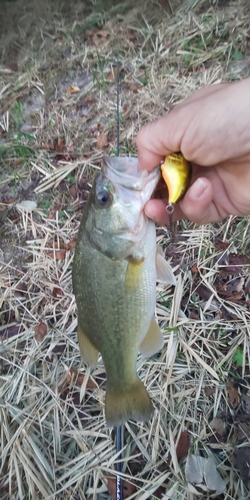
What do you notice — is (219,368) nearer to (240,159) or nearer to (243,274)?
(243,274)

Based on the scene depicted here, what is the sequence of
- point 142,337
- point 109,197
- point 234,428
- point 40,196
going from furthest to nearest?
1. point 40,196
2. point 234,428
3. point 142,337
4. point 109,197

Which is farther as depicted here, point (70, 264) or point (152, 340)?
point (70, 264)

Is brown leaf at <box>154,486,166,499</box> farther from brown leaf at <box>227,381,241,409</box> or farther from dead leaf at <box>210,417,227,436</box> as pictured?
brown leaf at <box>227,381,241,409</box>

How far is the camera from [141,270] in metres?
1.84

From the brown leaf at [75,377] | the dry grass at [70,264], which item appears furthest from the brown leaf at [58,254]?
the brown leaf at [75,377]

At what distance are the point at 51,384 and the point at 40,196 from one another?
164 centimetres

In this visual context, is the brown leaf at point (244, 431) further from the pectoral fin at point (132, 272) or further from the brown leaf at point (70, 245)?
the brown leaf at point (70, 245)

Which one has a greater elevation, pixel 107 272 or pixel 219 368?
pixel 107 272

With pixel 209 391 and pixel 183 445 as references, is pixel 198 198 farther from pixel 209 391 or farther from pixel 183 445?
Result: pixel 183 445

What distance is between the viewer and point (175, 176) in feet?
5.43

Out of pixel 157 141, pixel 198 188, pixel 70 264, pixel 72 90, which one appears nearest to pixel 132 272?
pixel 198 188

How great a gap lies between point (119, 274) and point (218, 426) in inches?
52.0

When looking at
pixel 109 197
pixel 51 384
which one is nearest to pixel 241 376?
pixel 51 384

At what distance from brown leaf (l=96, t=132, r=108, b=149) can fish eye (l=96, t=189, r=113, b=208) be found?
6.89 feet
